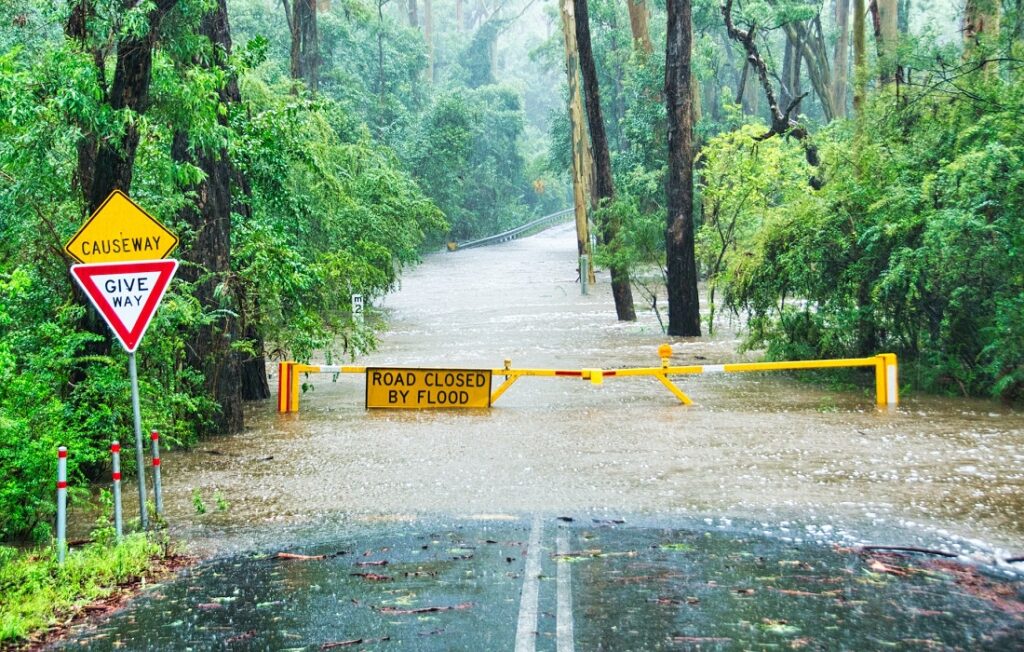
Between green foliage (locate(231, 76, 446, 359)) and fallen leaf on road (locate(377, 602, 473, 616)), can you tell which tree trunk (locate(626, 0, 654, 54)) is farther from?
fallen leaf on road (locate(377, 602, 473, 616))

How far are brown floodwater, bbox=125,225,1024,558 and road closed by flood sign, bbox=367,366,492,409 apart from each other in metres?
0.25

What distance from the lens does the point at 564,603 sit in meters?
7.25

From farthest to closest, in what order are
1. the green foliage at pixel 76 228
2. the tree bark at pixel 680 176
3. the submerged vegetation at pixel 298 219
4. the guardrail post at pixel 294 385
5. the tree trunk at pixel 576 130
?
the tree trunk at pixel 576 130 → the tree bark at pixel 680 176 → the guardrail post at pixel 294 385 → the submerged vegetation at pixel 298 219 → the green foliage at pixel 76 228

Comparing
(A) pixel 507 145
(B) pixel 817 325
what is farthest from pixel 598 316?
(A) pixel 507 145

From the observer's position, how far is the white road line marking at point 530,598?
21.2 feet

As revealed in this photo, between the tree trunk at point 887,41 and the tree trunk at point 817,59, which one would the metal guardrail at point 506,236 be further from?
the tree trunk at point 887,41

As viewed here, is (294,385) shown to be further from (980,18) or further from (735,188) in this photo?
(980,18)

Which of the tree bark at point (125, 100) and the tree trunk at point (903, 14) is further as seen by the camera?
the tree trunk at point (903, 14)

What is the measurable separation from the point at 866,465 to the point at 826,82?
38.5 metres

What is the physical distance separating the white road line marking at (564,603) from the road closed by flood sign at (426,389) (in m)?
8.09

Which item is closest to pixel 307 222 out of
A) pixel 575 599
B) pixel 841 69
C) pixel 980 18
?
pixel 980 18

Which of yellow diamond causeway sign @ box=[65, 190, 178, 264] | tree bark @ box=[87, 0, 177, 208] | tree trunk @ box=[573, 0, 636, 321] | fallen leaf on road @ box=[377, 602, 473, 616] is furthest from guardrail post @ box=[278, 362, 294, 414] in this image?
tree trunk @ box=[573, 0, 636, 321]

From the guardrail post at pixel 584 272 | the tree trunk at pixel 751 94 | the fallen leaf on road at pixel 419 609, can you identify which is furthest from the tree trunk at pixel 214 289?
the tree trunk at pixel 751 94

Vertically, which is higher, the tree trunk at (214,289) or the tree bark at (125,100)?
the tree bark at (125,100)
